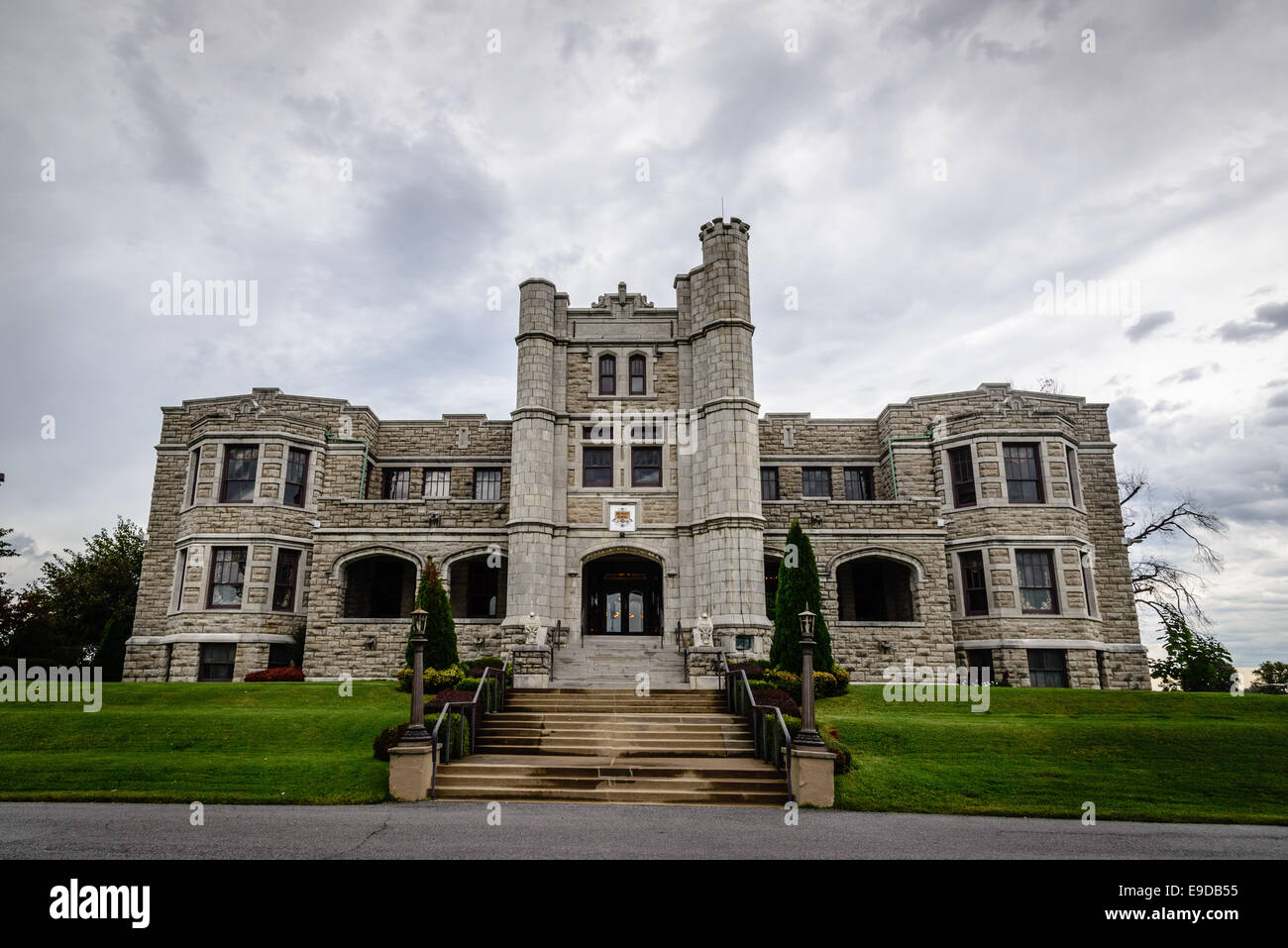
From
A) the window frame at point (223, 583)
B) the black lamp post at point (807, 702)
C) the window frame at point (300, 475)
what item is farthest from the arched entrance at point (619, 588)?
the black lamp post at point (807, 702)

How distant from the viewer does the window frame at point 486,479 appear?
3094 centimetres

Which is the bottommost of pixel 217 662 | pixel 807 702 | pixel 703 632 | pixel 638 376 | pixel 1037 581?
pixel 807 702

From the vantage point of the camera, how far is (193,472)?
2822cm

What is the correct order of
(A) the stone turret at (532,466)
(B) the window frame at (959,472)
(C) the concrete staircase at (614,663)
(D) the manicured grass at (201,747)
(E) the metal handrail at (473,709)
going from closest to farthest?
(D) the manicured grass at (201,747), (E) the metal handrail at (473,709), (C) the concrete staircase at (614,663), (A) the stone turret at (532,466), (B) the window frame at (959,472)

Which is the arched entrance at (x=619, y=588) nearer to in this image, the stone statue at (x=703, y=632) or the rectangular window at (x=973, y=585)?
the stone statue at (x=703, y=632)

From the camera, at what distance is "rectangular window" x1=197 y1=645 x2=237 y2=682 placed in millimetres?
25922

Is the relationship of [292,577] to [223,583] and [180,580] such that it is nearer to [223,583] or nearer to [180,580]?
[223,583]

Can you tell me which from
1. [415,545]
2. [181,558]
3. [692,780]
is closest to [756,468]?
[415,545]

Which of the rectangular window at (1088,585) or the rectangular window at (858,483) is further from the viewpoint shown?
the rectangular window at (858,483)

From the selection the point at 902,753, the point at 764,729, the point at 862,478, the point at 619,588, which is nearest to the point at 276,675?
the point at 619,588

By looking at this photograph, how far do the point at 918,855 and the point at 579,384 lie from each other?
21.4 metres

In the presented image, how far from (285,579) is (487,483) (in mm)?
7986

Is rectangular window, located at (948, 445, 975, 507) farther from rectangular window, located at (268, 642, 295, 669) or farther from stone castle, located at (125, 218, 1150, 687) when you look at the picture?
rectangular window, located at (268, 642, 295, 669)

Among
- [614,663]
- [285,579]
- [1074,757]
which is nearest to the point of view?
[1074,757]
